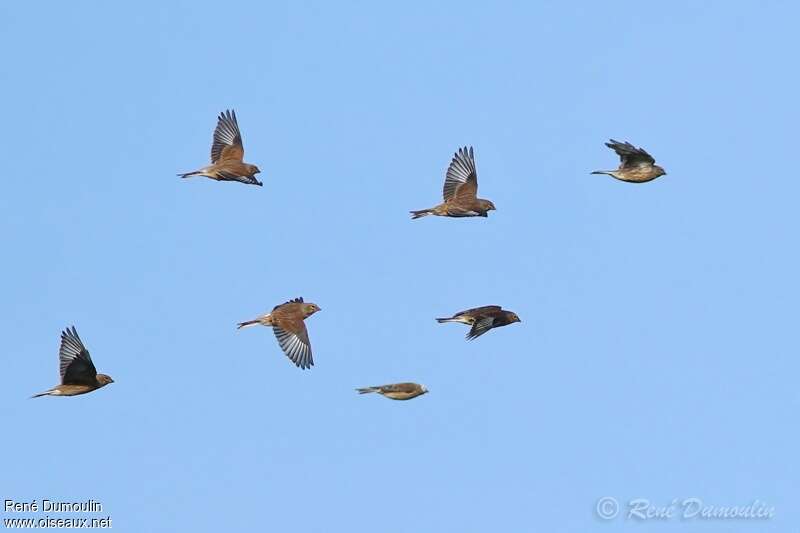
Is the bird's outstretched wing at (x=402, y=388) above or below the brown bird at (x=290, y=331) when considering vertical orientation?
below

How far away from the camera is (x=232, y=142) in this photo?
1614 inches

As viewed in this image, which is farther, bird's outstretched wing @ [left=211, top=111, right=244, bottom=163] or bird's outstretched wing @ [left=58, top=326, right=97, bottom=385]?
bird's outstretched wing @ [left=211, top=111, right=244, bottom=163]

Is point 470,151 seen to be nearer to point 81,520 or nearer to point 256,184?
point 256,184

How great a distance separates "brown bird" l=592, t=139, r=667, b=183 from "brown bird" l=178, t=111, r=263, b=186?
881 cm

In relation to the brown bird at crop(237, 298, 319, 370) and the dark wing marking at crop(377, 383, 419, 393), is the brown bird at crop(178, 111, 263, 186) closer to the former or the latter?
the brown bird at crop(237, 298, 319, 370)

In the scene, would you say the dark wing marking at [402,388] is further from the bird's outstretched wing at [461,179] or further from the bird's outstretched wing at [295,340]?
the bird's outstretched wing at [461,179]

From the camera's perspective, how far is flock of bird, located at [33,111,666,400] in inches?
1419

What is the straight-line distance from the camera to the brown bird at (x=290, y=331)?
38125mm

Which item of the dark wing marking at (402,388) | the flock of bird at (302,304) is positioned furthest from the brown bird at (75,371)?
the dark wing marking at (402,388)

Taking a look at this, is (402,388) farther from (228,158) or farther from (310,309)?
(228,158)

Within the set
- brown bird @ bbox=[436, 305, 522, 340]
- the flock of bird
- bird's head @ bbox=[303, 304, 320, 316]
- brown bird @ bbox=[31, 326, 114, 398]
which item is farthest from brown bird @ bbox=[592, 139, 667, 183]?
brown bird @ bbox=[31, 326, 114, 398]

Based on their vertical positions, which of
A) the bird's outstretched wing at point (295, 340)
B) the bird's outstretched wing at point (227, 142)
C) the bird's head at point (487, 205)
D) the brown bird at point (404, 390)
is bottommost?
the brown bird at point (404, 390)

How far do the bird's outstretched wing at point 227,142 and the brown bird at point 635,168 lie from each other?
9.41 m

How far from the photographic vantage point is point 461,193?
41.8m
